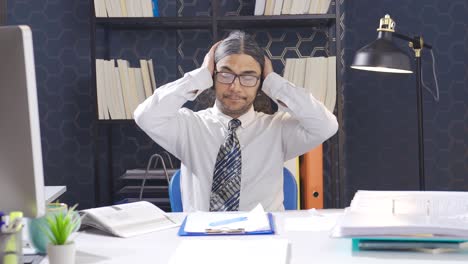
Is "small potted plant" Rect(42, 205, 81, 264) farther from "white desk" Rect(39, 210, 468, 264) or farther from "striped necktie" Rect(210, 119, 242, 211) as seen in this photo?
"striped necktie" Rect(210, 119, 242, 211)

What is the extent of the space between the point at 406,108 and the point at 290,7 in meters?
0.80

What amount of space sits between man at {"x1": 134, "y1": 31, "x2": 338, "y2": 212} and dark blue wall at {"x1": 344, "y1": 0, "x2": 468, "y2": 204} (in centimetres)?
89

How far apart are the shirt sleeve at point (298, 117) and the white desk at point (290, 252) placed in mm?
792

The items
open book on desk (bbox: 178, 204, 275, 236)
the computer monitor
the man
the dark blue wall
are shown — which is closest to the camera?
the computer monitor

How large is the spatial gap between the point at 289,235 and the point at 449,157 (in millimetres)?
1948

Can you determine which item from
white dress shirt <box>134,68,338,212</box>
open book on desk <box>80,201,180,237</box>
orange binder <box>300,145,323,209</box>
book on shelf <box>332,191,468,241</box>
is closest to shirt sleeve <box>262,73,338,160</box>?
white dress shirt <box>134,68,338,212</box>

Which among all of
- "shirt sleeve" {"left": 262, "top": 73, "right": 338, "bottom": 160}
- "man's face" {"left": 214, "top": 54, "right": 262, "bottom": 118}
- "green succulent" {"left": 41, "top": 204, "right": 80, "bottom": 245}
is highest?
"man's face" {"left": 214, "top": 54, "right": 262, "bottom": 118}

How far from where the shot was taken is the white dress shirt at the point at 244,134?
2404mm

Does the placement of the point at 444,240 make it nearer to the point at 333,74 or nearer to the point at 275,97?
the point at 275,97

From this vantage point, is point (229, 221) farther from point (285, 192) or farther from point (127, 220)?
point (285, 192)

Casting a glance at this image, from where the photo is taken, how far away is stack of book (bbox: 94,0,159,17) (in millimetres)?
3072

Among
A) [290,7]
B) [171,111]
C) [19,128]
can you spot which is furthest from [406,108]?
[19,128]

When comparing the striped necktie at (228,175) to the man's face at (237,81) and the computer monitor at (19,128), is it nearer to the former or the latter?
the man's face at (237,81)

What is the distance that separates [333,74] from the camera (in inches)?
121
